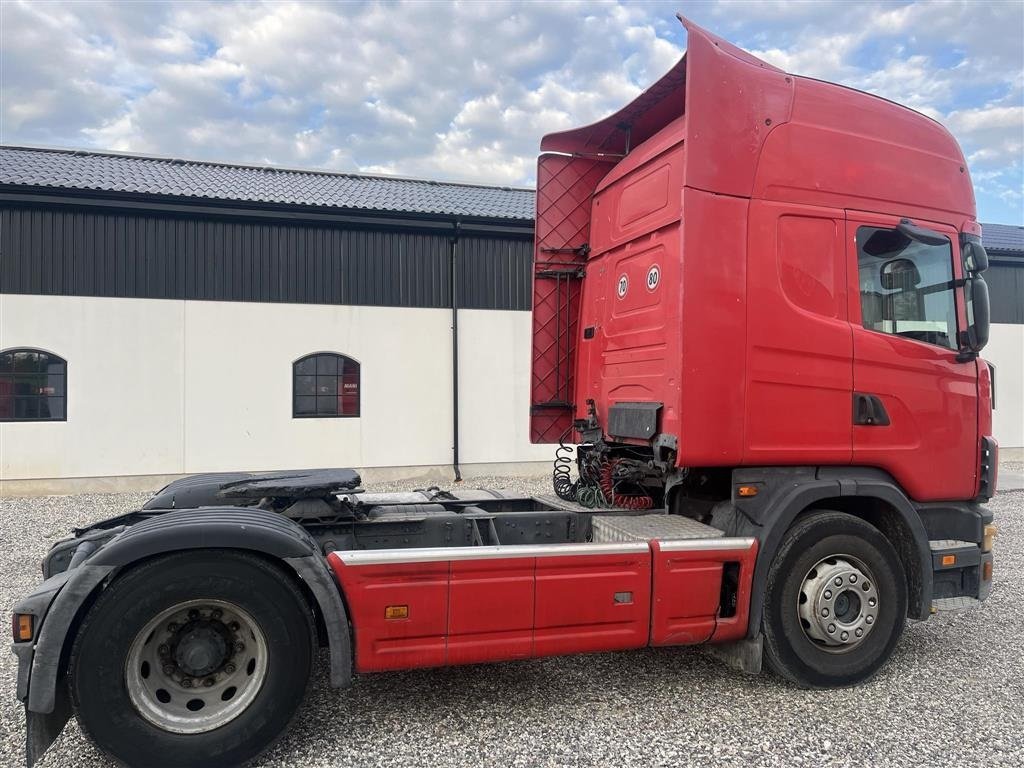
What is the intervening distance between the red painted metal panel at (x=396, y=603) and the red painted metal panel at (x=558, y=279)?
2.61 metres

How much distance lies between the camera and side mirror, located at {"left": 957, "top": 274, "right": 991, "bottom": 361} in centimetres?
455

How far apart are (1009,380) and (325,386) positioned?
636 inches

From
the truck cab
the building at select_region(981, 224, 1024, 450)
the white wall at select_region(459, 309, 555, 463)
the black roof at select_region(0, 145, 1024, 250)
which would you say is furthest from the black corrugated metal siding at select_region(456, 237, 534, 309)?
the building at select_region(981, 224, 1024, 450)

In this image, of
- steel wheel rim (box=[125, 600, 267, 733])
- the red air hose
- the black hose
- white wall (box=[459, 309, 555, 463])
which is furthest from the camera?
white wall (box=[459, 309, 555, 463])

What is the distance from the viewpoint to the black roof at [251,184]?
41.5 ft

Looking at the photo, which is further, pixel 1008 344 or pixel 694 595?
pixel 1008 344

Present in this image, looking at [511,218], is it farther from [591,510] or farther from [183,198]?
[591,510]

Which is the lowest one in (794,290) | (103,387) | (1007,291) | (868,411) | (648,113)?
(868,411)

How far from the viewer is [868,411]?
174 inches

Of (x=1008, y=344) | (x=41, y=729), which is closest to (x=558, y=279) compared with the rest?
(x=41, y=729)

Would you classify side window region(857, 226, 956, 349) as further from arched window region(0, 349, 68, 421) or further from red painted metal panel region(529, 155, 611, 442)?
arched window region(0, 349, 68, 421)

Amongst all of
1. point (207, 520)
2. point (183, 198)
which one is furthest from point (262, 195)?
point (207, 520)

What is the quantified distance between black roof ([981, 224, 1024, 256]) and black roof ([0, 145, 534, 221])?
439 inches

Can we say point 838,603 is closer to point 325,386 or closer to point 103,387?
point 325,386
